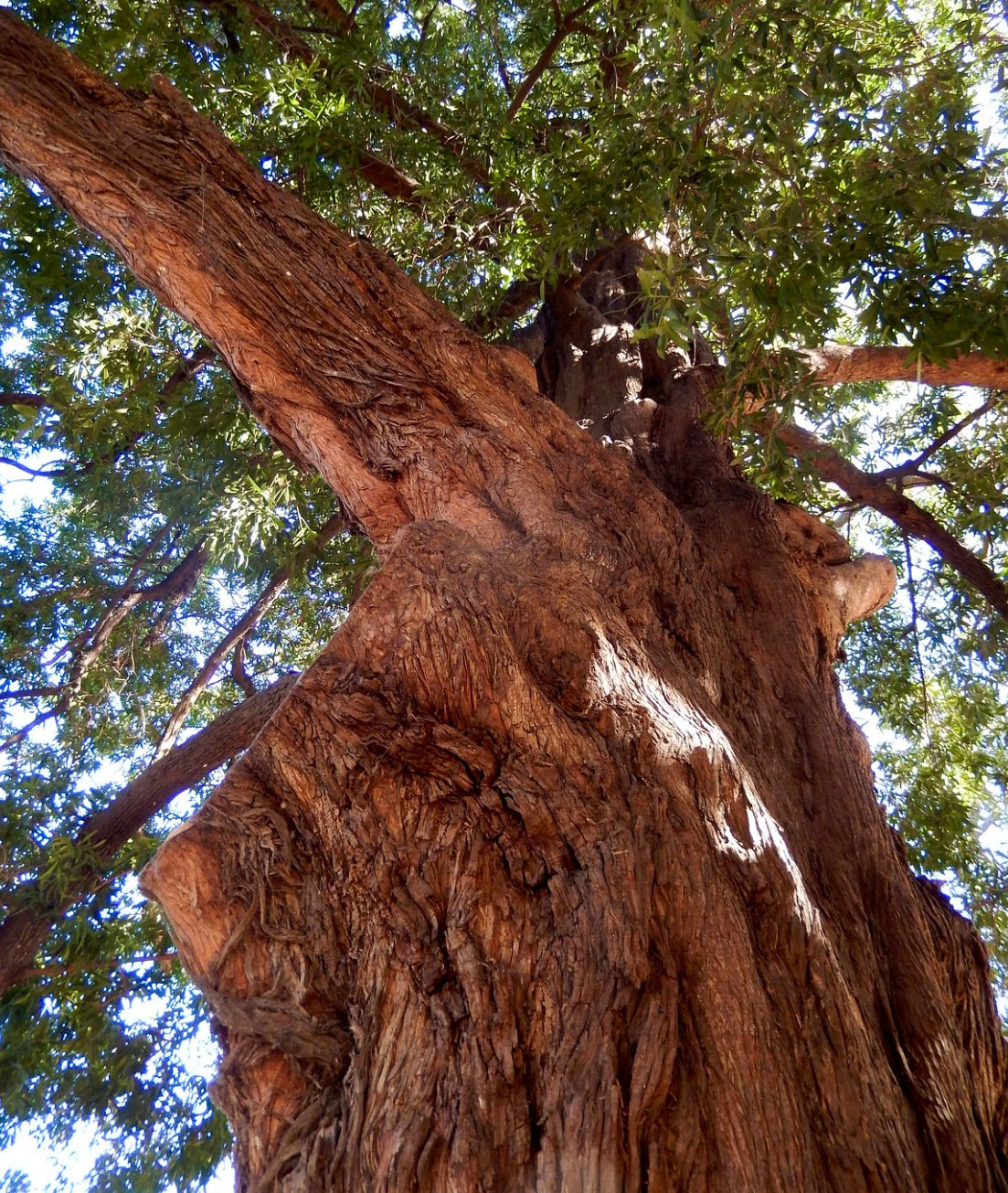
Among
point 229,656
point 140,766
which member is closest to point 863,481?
point 229,656

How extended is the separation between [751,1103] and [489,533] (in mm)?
1616

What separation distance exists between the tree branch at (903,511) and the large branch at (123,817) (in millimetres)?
2825

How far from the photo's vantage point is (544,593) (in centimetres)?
239

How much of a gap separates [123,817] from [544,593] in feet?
9.86

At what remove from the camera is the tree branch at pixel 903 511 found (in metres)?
4.76

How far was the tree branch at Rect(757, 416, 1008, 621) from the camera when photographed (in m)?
4.76

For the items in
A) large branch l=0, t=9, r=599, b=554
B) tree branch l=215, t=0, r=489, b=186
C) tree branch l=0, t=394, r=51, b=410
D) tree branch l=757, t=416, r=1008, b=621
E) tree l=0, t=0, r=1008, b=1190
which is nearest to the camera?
tree l=0, t=0, r=1008, b=1190

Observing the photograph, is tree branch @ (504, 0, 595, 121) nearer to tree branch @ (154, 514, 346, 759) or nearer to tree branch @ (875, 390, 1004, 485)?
tree branch @ (154, 514, 346, 759)

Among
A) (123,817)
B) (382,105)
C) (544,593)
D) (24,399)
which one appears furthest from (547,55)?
(123,817)

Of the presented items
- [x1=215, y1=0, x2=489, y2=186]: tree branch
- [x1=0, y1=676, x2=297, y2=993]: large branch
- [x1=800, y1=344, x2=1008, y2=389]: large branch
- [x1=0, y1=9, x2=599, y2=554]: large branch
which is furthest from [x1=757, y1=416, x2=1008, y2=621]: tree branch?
[x1=0, y1=676, x2=297, y2=993]: large branch

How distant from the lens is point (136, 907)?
5.29 metres

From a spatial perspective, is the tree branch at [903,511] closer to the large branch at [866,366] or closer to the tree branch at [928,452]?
the tree branch at [928,452]

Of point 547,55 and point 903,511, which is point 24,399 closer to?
point 547,55

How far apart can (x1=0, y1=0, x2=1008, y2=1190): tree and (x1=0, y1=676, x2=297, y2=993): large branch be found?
26 millimetres
